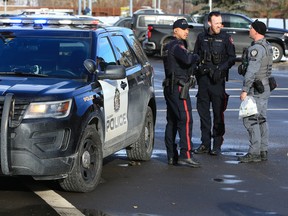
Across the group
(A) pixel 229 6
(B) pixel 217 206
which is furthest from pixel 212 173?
(A) pixel 229 6

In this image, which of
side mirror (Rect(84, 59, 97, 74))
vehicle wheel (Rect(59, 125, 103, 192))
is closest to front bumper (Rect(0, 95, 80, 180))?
vehicle wheel (Rect(59, 125, 103, 192))

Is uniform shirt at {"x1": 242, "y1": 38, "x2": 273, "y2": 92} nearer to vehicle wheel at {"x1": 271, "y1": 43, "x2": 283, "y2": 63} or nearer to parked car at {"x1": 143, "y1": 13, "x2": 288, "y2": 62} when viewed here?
parked car at {"x1": 143, "y1": 13, "x2": 288, "y2": 62}

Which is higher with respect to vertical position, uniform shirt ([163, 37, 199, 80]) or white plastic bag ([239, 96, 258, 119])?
uniform shirt ([163, 37, 199, 80])

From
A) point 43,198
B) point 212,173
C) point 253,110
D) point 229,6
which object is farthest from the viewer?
point 229,6

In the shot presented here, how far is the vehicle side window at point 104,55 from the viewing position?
27.2 ft

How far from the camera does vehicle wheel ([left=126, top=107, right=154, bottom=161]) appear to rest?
956 cm

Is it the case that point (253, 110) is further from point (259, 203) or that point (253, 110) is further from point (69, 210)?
point (69, 210)

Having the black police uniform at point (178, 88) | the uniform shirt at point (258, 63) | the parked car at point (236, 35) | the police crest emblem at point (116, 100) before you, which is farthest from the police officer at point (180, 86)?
the parked car at point (236, 35)

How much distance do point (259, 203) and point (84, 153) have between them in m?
1.76

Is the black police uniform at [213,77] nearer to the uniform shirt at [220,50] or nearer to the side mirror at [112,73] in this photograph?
the uniform shirt at [220,50]

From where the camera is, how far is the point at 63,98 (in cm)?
724

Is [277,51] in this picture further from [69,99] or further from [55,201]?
[55,201]

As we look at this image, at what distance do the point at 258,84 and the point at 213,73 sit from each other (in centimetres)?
69

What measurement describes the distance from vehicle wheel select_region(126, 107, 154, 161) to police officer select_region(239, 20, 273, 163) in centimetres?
116
